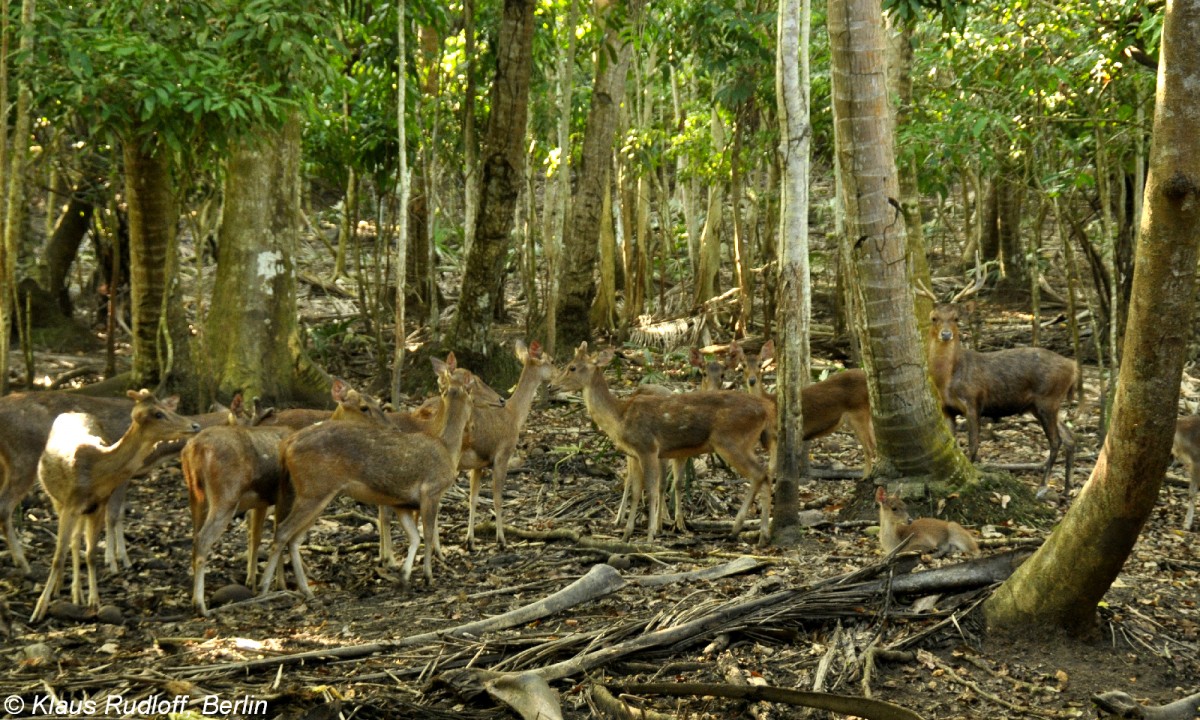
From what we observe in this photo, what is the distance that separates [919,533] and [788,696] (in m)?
2.96

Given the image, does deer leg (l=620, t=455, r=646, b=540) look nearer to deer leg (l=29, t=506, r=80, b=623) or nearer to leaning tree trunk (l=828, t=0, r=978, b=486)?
leaning tree trunk (l=828, t=0, r=978, b=486)

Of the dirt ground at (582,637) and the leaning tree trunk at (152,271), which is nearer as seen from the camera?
the dirt ground at (582,637)

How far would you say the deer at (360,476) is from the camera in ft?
28.8

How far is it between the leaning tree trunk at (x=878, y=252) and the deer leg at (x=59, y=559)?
5.86 metres

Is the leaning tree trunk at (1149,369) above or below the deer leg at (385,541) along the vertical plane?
above

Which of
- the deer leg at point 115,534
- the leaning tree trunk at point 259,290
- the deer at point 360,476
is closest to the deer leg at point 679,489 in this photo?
the deer at point 360,476

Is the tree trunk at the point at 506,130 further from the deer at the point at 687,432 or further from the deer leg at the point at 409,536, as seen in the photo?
the deer leg at the point at 409,536

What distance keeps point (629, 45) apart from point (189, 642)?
41.5ft

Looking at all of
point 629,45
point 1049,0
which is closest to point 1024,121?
point 1049,0

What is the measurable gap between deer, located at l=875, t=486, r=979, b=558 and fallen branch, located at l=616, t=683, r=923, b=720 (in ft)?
8.64

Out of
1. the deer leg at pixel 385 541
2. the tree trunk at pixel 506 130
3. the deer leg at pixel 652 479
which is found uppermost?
the tree trunk at pixel 506 130

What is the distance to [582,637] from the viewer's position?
7059 millimetres

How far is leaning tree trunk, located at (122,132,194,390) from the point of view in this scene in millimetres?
13938

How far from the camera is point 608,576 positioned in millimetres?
8320
